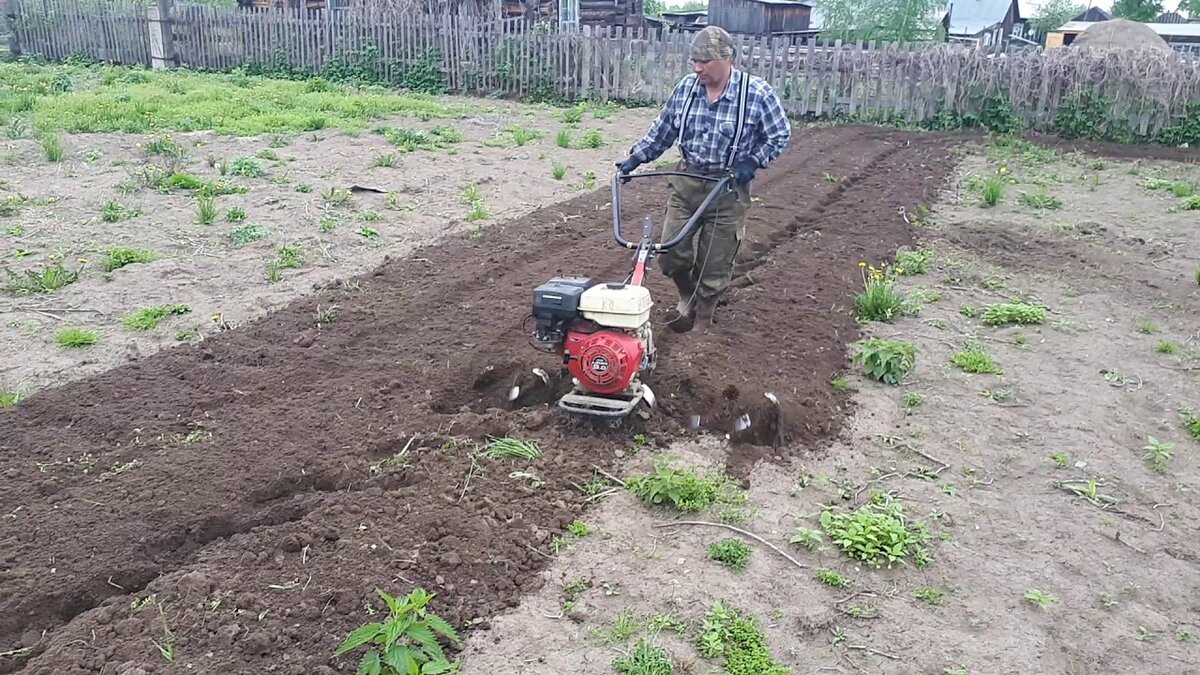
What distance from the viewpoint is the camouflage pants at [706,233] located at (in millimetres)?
6609

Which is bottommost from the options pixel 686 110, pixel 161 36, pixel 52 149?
A: pixel 52 149

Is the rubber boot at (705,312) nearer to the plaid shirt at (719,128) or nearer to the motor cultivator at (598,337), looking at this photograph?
the plaid shirt at (719,128)

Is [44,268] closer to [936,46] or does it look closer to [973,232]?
[973,232]

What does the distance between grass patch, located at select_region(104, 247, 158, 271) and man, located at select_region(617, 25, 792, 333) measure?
177 inches

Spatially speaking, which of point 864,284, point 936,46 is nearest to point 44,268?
point 864,284

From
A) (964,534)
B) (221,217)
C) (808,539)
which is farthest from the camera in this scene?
(221,217)

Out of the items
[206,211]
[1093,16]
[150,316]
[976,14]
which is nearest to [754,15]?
[976,14]

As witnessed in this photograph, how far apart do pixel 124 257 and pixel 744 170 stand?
5.38m

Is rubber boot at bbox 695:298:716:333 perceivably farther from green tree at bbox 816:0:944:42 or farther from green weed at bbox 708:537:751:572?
green tree at bbox 816:0:944:42

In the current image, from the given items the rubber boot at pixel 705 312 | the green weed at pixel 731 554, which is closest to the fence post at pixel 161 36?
the rubber boot at pixel 705 312

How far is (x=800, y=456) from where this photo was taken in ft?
17.2

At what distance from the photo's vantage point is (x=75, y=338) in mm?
6473

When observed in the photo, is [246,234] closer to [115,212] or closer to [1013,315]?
[115,212]

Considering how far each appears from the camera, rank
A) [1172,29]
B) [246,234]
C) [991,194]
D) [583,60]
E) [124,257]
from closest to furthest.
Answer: [124,257], [246,234], [991,194], [583,60], [1172,29]
